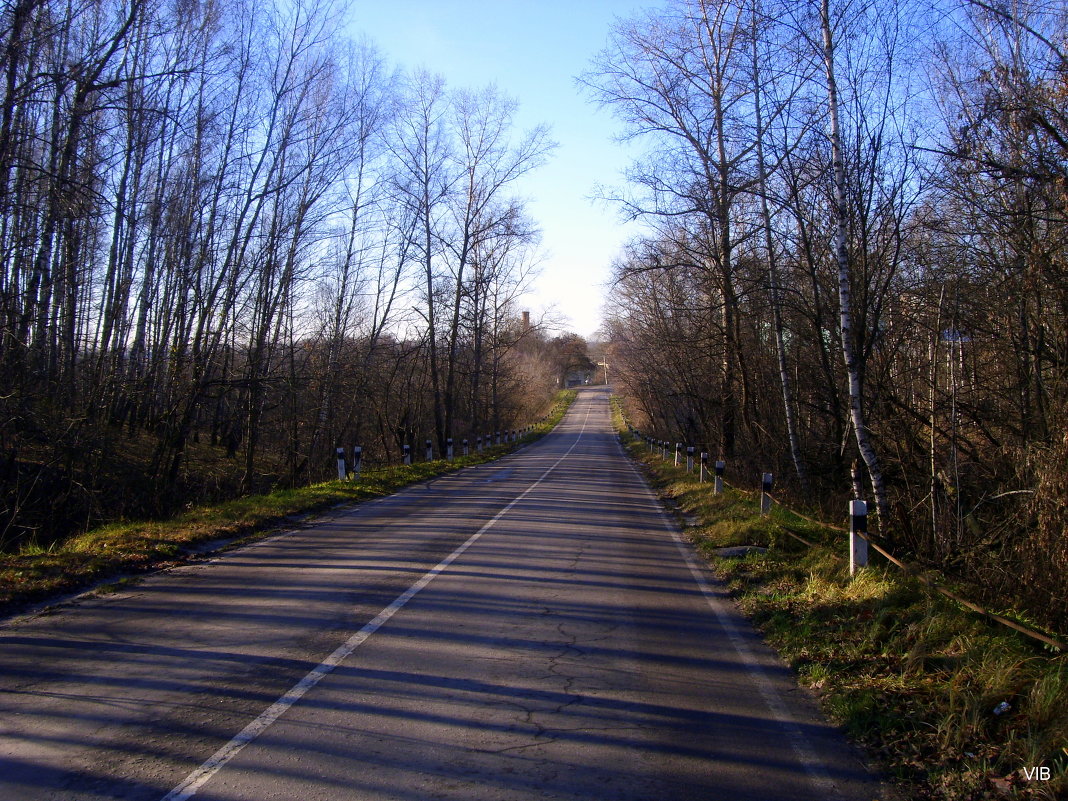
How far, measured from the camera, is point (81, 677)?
16.6ft

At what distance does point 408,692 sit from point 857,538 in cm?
518

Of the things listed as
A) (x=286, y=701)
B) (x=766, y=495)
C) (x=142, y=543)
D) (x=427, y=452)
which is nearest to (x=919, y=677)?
(x=286, y=701)

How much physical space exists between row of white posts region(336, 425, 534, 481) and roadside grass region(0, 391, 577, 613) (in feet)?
4.77

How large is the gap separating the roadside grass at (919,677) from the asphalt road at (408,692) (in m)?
0.29

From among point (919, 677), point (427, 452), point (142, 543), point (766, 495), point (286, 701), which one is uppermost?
point (766, 495)

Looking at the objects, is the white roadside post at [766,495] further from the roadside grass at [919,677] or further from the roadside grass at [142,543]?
the roadside grass at [142,543]

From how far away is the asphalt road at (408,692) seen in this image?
379 centimetres

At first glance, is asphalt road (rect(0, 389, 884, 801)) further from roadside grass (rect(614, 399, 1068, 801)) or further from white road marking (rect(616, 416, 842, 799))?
roadside grass (rect(614, 399, 1068, 801))

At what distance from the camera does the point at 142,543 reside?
9562 mm

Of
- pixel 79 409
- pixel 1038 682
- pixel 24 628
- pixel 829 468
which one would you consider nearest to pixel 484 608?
pixel 24 628

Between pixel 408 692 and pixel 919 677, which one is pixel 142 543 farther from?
pixel 919 677

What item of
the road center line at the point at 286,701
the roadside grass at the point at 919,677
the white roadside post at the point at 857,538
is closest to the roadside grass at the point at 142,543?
the road center line at the point at 286,701

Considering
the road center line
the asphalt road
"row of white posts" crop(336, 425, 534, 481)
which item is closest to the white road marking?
the asphalt road

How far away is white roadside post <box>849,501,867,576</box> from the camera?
7867 mm
